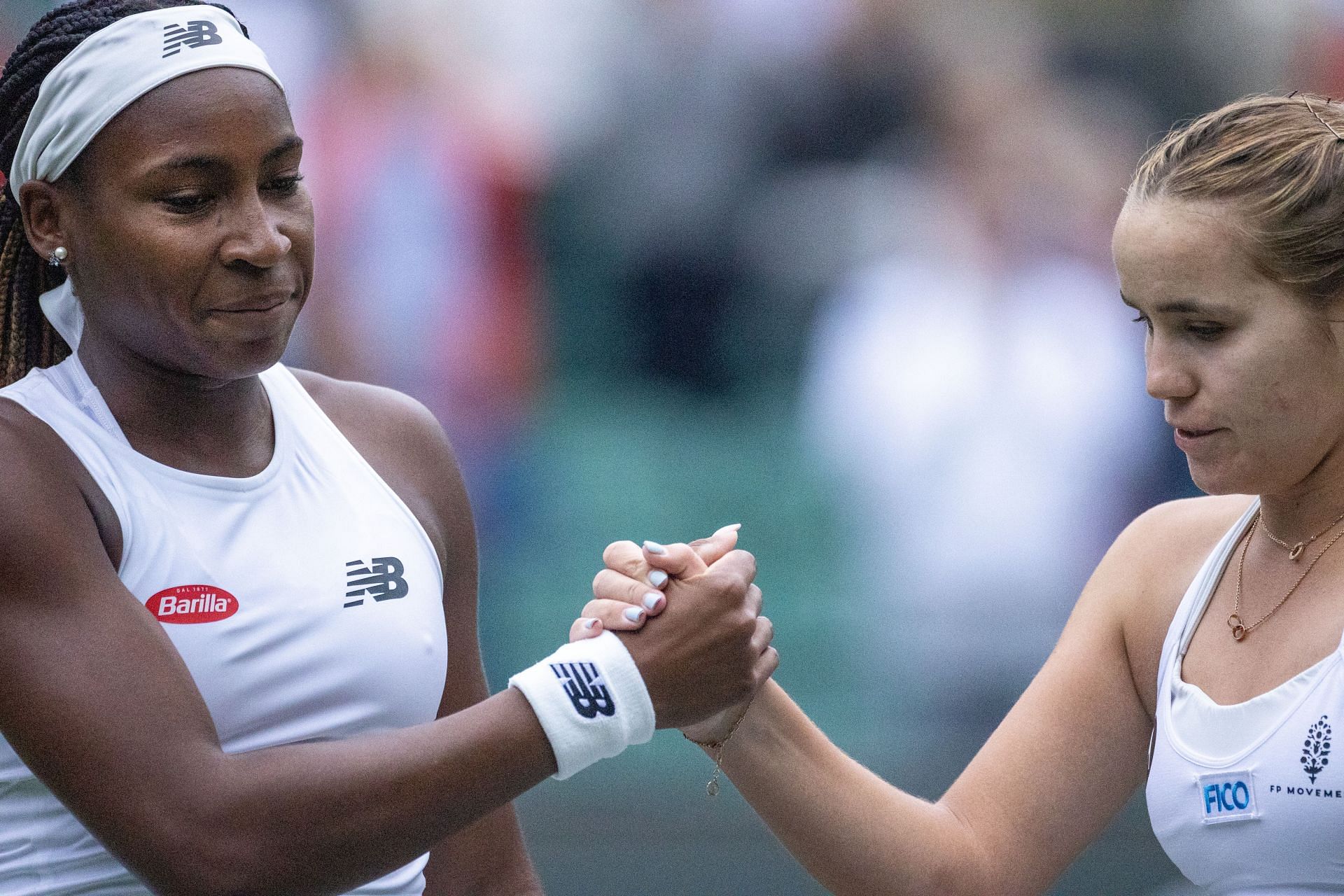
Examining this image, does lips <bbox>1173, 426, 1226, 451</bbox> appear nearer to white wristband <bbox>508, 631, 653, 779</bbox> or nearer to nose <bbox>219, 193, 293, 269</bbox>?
white wristband <bbox>508, 631, 653, 779</bbox>

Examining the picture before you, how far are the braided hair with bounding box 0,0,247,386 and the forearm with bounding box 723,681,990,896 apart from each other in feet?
3.82

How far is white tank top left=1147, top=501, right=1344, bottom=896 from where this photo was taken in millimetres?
2307

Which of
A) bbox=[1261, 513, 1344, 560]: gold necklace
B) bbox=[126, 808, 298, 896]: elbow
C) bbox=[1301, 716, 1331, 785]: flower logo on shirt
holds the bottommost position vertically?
bbox=[126, 808, 298, 896]: elbow

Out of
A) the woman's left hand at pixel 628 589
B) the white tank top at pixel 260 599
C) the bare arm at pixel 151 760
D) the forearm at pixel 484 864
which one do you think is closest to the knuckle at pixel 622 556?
the woman's left hand at pixel 628 589

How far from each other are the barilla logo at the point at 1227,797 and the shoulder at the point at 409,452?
1.11 m

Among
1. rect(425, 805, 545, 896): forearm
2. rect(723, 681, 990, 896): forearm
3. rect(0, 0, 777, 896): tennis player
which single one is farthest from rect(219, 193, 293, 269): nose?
rect(723, 681, 990, 896): forearm

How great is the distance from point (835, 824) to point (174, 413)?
1.16 meters

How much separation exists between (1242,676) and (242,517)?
1381 mm

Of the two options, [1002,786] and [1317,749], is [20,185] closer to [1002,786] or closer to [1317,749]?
[1002,786]

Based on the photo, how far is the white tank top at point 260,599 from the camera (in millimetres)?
2219

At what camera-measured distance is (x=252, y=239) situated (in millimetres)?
2291

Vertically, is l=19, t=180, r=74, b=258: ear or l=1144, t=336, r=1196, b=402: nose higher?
l=1144, t=336, r=1196, b=402: nose

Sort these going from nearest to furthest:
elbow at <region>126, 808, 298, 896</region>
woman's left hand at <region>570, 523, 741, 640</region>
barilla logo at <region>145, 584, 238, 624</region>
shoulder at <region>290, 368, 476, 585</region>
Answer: elbow at <region>126, 808, 298, 896</region> → barilla logo at <region>145, 584, 238, 624</region> → woman's left hand at <region>570, 523, 741, 640</region> → shoulder at <region>290, 368, 476, 585</region>

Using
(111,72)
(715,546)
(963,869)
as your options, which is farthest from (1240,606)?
(111,72)
